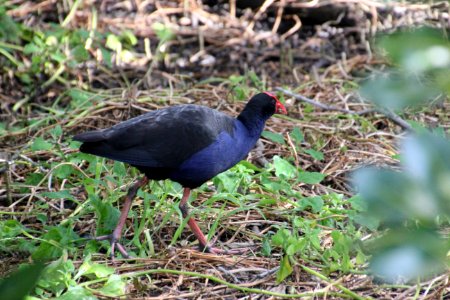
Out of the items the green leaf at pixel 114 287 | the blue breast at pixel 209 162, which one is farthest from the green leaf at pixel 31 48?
the green leaf at pixel 114 287

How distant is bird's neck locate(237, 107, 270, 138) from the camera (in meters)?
4.17

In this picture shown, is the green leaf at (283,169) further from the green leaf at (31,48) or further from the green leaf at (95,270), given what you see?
the green leaf at (31,48)

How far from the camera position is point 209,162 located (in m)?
3.83

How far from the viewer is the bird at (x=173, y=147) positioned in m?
3.73

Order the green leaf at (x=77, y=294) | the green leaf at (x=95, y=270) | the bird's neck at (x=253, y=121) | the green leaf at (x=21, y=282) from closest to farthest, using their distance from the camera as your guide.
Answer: the green leaf at (x=21, y=282), the green leaf at (x=77, y=294), the green leaf at (x=95, y=270), the bird's neck at (x=253, y=121)

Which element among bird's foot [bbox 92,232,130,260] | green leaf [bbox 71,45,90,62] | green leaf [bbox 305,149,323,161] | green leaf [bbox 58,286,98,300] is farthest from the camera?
green leaf [bbox 71,45,90,62]

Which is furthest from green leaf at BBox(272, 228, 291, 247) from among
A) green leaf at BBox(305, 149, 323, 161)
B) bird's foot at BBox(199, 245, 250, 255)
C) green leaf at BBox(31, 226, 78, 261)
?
green leaf at BBox(305, 149, 323, 161)

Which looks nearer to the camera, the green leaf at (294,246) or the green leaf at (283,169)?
the green leaf at (294,246)

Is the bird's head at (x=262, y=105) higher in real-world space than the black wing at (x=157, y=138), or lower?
lower

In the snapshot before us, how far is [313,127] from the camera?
5.27 m

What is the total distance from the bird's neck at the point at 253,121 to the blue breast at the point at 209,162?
8.4 inches

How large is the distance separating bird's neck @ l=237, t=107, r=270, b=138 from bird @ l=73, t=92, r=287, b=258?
0.19 meters

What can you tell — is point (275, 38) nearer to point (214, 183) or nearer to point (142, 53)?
point (142, 53)

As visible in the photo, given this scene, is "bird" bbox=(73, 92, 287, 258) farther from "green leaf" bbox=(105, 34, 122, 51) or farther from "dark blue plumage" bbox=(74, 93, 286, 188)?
"green leaf" bbox=(105, 34, 122, 51)
